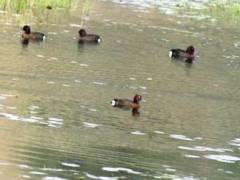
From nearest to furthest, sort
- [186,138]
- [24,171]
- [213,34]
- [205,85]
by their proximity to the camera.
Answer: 1. [24,171]
2. [186,138]
3. [205,85]
4. [213,34]

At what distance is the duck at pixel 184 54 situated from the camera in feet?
104

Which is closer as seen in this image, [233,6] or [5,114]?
[5,114]

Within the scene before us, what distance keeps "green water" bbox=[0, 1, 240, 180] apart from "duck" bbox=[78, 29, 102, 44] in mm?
254

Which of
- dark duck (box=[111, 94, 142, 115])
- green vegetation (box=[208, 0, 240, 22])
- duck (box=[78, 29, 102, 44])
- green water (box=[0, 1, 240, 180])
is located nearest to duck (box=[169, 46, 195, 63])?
green water (box=[0, 1, 240, 180])

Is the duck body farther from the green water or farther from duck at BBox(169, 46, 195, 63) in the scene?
duck at BBox(169, 46, 195, 63)

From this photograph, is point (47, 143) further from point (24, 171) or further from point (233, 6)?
point (233, 6)

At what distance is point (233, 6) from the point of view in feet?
174

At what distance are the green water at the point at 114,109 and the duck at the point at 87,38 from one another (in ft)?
0.83

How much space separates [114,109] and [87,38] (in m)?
11.2

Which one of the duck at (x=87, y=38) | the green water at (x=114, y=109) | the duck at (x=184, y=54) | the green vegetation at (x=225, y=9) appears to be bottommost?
the green water at (x=114, y=109)

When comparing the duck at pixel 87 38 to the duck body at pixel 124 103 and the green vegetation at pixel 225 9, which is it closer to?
the duck body at pixel 124 103

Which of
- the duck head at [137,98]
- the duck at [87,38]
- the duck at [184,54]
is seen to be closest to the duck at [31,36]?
the duck at [87,38]

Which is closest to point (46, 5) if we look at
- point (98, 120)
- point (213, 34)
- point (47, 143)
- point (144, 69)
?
point (213, 34)

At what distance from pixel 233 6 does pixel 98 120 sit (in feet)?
111
